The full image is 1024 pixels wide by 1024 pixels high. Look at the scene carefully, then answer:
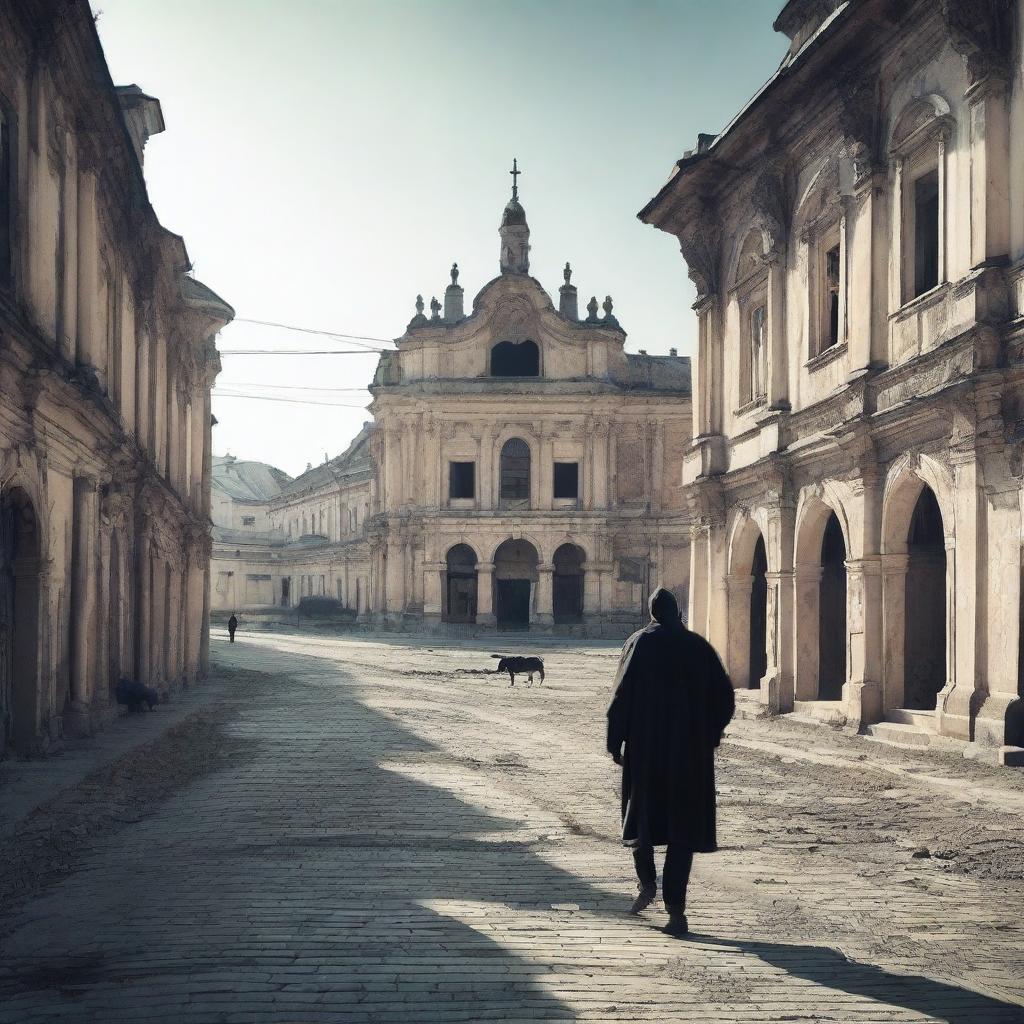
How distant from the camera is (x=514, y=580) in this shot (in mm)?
51406

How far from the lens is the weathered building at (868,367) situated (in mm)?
12648

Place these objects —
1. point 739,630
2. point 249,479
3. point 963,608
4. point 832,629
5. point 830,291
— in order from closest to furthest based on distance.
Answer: point 963,608 < point 830,291 < point 832,629 < point 739,630 < point 249,479

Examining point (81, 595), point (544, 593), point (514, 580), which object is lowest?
point (544, 593)

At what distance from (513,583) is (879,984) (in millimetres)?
46339

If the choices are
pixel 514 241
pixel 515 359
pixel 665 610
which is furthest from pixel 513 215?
pixel 665 610

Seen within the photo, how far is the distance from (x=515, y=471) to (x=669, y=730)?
147 feet

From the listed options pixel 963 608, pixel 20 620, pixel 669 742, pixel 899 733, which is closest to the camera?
pixel 669 742

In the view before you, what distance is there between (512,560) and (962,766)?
39542 millimetres

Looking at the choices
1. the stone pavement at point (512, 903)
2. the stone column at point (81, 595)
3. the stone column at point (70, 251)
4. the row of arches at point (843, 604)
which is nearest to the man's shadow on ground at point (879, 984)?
the stone pavement at point (512, 903)

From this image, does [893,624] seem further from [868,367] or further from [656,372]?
[656,372]

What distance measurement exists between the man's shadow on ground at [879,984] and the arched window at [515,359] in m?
45.8

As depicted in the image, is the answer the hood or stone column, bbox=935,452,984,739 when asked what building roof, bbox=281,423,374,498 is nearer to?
stone column, bbox=935,452,984,739

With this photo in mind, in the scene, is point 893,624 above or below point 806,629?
above

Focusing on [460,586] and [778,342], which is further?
[460,586]
